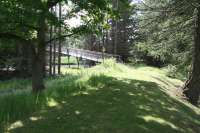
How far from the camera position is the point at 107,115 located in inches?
363

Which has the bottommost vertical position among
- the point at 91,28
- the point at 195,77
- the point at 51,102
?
the point at 51,102

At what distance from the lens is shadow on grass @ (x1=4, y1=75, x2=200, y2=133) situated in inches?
327

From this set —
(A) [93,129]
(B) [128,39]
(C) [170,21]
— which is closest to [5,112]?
(A) [93,129]

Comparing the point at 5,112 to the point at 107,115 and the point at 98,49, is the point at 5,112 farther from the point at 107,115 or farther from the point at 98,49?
the point at 98,49

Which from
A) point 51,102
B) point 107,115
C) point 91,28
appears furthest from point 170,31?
point 107,115

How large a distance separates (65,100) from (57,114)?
56.1 inches

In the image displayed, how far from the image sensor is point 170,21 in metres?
21.6

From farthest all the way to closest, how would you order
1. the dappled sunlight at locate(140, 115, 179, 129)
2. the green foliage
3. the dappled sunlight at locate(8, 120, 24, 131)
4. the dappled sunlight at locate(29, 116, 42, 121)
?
the green foliage
the dappled sunlight at locate(140, 115, 179, 129)
the dappled sunlight at locate(29, 116, 42, 121)
the dappled sunlight at locate(8, 120, 24, 131)

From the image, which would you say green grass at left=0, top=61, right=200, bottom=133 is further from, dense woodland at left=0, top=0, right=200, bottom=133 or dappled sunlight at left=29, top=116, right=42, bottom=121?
dense woodland at left=0, top=0, right=200, bottom=133

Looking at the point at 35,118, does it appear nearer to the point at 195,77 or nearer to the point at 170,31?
the point at 195,77

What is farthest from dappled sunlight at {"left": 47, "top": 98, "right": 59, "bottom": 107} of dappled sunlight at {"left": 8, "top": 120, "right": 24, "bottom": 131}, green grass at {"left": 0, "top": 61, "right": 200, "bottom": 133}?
dappled sunlight at {"left": 8, "top": 120, "right": 24, "bottom": 131}

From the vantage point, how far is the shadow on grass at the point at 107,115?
830cm

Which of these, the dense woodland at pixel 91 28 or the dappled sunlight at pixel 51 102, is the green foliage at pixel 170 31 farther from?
the dappled sunlight at pixel 51 102

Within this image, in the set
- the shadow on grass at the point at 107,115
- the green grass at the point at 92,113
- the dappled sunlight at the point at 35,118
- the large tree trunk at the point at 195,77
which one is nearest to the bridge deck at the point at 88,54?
the large tree trunk at the point at 195,77
